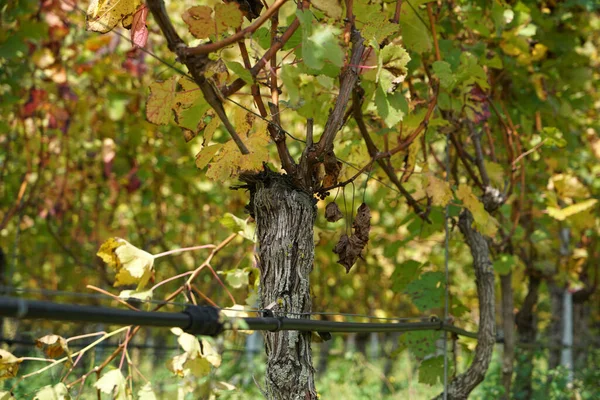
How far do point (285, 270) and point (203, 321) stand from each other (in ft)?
1.33

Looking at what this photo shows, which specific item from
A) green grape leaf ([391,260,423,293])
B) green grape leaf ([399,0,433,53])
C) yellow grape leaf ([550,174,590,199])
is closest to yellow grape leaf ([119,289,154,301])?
green grape leaf ([399,0,433,53])

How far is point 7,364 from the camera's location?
165 cm

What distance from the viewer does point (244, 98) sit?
187 centimetres

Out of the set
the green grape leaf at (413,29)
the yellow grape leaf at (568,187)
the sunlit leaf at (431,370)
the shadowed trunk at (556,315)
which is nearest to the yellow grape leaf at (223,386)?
the sunlit leaf at (431,370)

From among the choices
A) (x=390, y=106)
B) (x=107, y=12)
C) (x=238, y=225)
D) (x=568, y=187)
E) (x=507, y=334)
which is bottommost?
(x=507, y=334)

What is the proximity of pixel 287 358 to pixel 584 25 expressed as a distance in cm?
284

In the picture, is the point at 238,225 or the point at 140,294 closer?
the point at 140,294

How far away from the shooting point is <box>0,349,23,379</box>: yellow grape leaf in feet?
5.35

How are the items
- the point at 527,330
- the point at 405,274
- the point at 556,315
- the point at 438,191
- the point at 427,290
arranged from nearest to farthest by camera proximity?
the point at 438,191, the point at 427,290, the point at 405,274, the point at 527,330, the point at 556,315

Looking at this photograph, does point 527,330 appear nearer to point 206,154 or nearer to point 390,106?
point 390,106

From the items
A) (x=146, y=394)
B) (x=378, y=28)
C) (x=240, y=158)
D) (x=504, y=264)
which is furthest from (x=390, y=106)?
(x=504, y=264)

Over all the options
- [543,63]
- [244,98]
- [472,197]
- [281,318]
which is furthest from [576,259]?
[281,318]

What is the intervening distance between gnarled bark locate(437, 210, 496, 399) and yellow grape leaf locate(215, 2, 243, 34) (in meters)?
1.64

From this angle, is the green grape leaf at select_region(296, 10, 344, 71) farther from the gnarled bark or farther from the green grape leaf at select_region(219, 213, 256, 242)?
the gnarled bark
